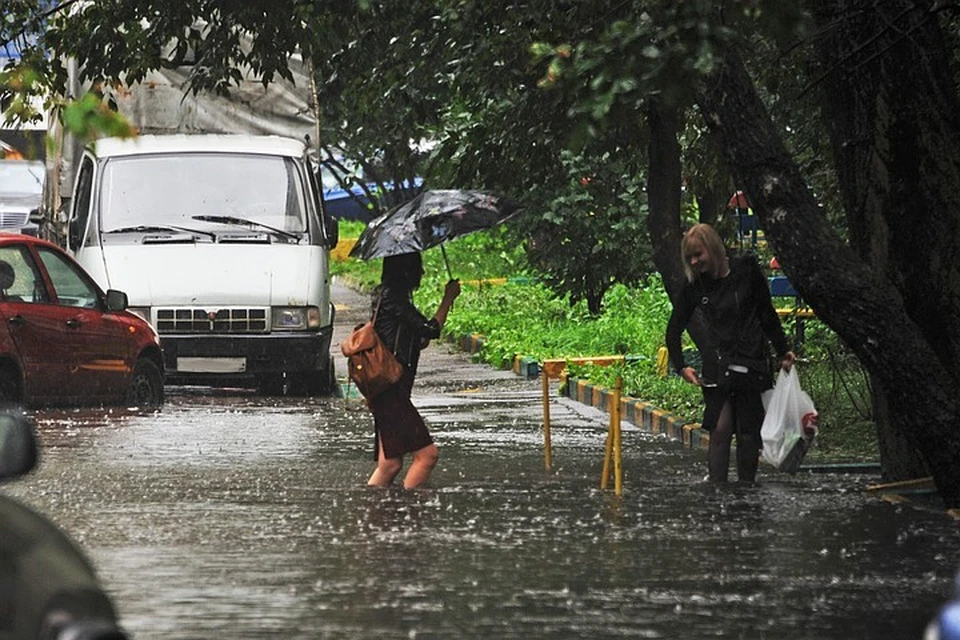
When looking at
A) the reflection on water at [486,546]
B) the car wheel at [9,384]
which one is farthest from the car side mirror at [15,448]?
the car wheel at [9,384]

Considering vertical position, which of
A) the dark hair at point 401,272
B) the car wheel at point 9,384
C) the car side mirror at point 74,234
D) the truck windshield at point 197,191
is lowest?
the car wheel at point 9,384

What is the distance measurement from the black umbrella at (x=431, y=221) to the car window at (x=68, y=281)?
5.52 meters

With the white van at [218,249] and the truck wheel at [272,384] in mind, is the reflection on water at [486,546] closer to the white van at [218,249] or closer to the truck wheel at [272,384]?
the white van at [218,249]

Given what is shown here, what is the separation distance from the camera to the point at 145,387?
62.0 ft

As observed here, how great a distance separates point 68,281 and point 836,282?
9.21 m

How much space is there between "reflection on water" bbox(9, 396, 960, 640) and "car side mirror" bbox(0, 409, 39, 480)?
7.53 feet

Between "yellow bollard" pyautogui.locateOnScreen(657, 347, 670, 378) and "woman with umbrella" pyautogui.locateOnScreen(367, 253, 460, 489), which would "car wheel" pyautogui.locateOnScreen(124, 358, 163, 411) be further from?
"woman with umbrella" pyautogui.locateOnScreen(367, 253, 460, 489)

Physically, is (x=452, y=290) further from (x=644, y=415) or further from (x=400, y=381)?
(x=644, y=415)

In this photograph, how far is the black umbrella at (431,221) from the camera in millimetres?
12680

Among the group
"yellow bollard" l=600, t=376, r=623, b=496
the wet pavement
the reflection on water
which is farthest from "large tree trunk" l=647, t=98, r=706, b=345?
"yellow bollard" l=600, t=376, r=623, b=496

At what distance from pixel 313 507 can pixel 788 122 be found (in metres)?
9.17

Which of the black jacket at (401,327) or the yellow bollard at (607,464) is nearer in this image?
the yellow bollard at (607,464)

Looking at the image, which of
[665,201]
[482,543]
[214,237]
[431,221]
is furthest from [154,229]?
[482,543]

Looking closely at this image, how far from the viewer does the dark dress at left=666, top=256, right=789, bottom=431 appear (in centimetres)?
1218
